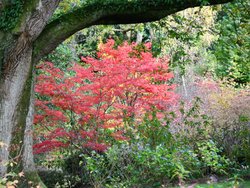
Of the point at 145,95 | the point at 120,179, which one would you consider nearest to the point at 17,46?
the point at 120,179

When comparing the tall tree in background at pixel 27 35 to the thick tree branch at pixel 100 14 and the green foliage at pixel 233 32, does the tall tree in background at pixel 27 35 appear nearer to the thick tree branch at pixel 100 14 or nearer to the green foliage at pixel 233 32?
the thick tree branch at pixel 100 14

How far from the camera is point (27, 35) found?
14.5 feet


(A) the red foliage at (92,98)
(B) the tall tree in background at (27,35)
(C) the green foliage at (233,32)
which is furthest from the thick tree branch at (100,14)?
(A) the red foliage at (92,98)

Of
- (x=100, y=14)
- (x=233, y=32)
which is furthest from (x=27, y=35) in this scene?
(x=233, y=32)

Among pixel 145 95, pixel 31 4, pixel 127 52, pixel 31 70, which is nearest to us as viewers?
pixel 31 4

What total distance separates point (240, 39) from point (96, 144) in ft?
10.2

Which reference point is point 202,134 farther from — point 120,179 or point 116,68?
point 116,68

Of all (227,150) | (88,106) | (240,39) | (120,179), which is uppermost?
(240,39)

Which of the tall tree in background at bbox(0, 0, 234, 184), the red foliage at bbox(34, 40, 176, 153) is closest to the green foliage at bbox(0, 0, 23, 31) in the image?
the tall tree in background at bbox(0, 0, 234, 184)

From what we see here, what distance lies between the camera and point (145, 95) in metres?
9.59

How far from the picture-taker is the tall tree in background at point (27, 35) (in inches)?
172

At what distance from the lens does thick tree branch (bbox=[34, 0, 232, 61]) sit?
485cm

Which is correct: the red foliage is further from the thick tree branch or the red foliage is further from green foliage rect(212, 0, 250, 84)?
green foliage rect(212, 0, 250, 84)

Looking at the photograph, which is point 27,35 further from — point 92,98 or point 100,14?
point 92,98
